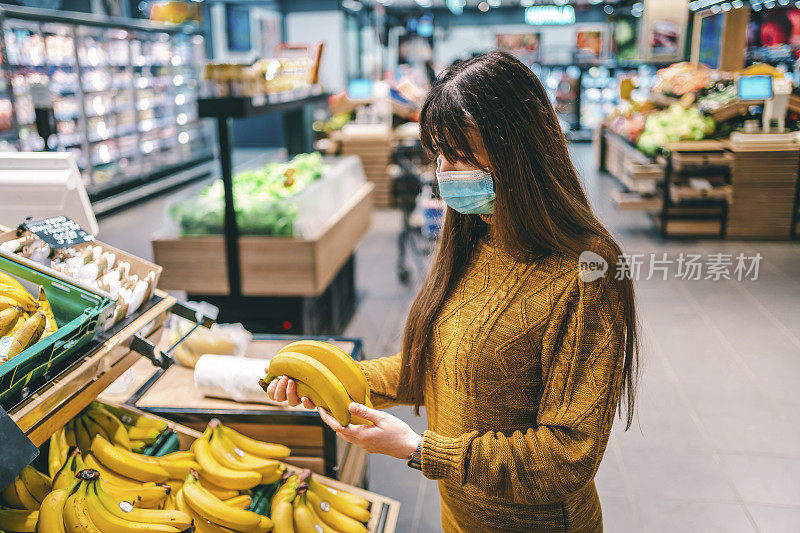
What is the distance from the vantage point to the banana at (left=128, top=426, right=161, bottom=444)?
6.28 feet

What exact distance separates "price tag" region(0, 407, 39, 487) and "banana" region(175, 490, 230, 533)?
611mm

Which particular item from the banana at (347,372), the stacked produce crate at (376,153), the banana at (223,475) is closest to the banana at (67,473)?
the banana at (223,475)

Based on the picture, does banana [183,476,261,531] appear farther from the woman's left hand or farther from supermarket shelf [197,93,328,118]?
supermarket shelf [197,93,328,118]

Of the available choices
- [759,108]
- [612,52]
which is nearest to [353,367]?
[759,108]

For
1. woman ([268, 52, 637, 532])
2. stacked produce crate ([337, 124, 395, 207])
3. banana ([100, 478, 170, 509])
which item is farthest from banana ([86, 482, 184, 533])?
stacked produce crate ([337, 124, 395, 207])

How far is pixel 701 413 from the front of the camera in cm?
364

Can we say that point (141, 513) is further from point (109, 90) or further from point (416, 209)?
point (109, 90)

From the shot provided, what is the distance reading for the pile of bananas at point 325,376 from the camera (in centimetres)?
140

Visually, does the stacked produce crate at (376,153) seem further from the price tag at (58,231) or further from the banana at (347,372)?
the banana at (347,372)

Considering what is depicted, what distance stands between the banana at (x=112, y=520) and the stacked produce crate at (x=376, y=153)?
8122 mm

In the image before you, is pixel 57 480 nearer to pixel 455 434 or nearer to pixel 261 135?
pixel 455 434

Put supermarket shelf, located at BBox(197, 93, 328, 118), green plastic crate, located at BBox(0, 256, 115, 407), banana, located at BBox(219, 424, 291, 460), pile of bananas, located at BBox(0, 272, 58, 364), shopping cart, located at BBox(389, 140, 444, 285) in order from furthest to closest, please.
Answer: shopping cart, located at BBox(389, 140, 444, 285)
supermarket shelf, located at BBox(197, 93, 328, 118)
banana, located at BBox(219, 424, 291, 460)
pile of bananas, located at BBox(0, 272, 58, 364)
green plastic crate, located at BBox(0, 256, 115, 407)

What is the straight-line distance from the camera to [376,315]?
5.22 metres

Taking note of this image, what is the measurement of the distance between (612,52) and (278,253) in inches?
575
